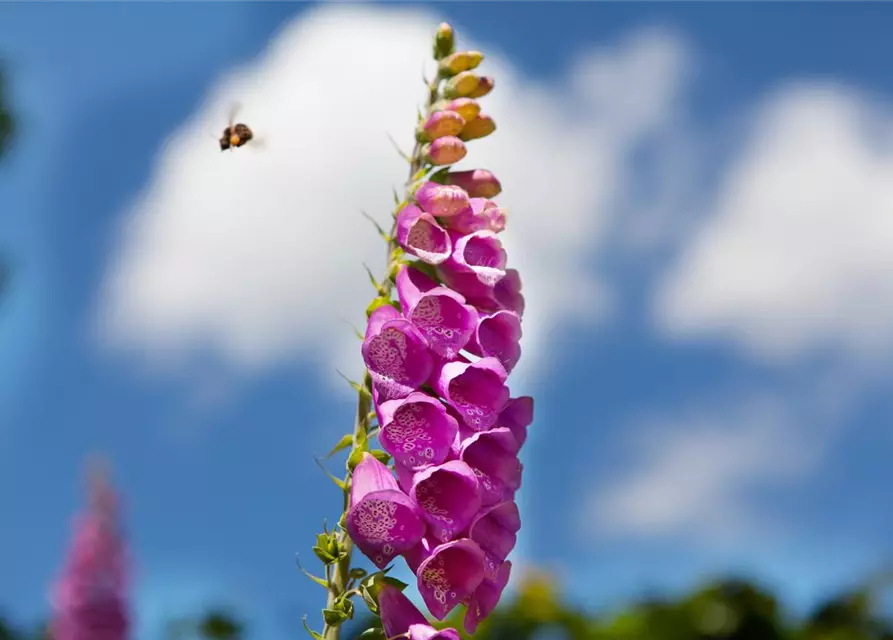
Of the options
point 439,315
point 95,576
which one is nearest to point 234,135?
point 439,315

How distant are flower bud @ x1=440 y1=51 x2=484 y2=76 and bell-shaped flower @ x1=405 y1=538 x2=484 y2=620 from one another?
4.06 feet

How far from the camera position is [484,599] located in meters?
2.31

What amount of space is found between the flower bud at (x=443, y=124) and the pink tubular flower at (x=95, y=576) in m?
6.60

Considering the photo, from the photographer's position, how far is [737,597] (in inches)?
487

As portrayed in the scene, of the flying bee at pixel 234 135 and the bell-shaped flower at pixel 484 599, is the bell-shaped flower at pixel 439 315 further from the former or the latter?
the flying bee at pixel 234 135

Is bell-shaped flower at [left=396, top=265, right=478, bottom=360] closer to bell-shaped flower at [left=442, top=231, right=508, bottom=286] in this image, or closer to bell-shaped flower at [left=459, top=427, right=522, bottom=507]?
bell-shaped flower at [left=442, top=231, right=508, bottom=286]

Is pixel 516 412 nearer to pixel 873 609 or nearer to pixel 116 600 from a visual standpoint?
pixel 116 600

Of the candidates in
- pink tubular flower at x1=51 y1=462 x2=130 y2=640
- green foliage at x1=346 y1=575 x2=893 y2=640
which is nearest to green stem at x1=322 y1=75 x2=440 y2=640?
pink tubular flower at x1=51 y1=462 x2=130 y2=640

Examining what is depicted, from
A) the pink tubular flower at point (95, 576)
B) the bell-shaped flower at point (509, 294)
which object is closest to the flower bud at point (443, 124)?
the bell-shaped flower at point (509, 294)

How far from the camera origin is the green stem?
218 centimetres

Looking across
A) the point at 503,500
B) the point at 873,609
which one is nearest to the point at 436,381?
the point at 503,500

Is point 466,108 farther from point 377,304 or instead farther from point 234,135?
point 234,135

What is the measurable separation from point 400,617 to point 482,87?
1.31 m

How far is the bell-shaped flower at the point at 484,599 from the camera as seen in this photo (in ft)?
7.57
